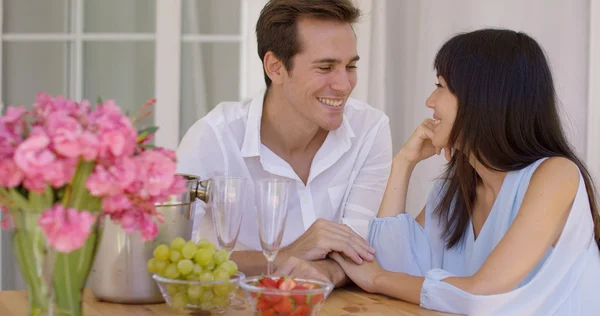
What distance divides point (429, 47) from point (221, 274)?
8.17ft

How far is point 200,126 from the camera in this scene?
8.55ft

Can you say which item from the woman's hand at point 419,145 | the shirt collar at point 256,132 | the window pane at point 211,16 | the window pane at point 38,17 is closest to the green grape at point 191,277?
the woman's hand at point 419,145

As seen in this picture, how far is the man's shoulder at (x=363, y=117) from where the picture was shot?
9.08 feet

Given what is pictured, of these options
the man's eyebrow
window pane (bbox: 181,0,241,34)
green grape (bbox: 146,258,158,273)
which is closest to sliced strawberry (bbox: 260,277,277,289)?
green grape (bbox: 146,258,158,273)

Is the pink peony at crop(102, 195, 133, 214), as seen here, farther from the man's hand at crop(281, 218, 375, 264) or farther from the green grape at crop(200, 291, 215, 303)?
the man's hand at crop(281, 218, 375, 264)

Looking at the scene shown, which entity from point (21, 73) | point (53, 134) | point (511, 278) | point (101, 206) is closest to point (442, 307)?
point (511, 278)

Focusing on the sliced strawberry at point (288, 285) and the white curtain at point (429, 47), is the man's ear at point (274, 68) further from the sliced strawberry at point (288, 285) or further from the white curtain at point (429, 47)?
the sliced strawberry at point (288, 285)

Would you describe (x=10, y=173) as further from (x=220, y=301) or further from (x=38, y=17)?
(x=38, y=17)

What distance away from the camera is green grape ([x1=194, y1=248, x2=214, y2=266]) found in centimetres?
149

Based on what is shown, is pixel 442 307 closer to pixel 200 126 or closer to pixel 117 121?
pixel 117 121

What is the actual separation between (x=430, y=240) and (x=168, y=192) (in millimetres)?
1106

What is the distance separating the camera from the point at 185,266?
1.48 meters

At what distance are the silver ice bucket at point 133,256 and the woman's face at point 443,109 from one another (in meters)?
0.68

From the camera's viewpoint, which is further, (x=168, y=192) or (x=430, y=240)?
(x=430, y=240)
